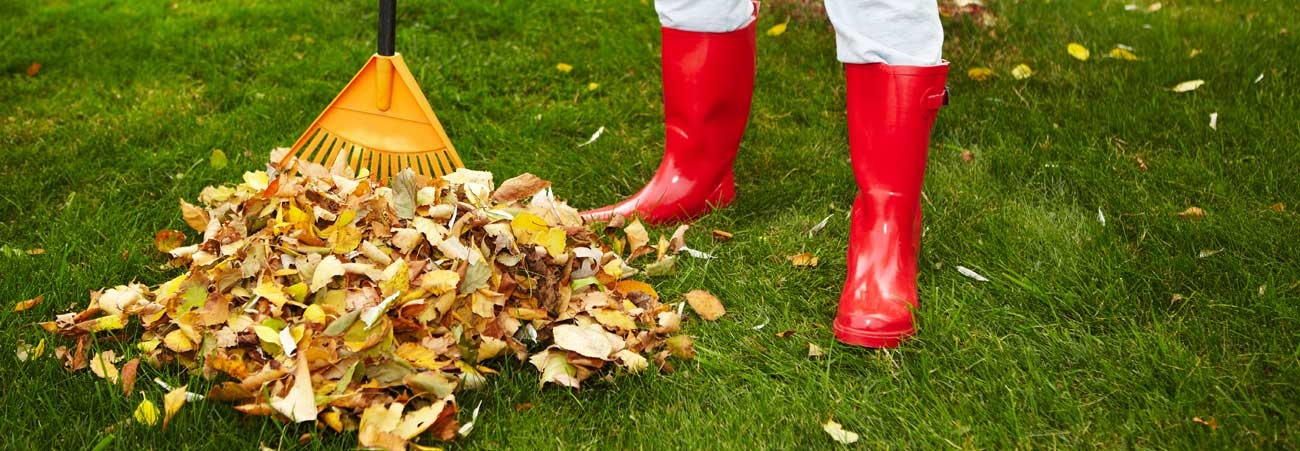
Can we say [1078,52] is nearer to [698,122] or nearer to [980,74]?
[980,74]

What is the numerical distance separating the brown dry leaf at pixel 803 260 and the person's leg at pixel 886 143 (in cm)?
16

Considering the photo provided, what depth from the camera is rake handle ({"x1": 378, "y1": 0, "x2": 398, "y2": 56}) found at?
77.6 inches

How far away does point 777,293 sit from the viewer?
1.85 metres

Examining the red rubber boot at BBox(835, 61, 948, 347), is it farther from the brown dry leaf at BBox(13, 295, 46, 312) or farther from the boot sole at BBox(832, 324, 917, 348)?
the brown dry leaf at BBox(13, 295, 46, 312)

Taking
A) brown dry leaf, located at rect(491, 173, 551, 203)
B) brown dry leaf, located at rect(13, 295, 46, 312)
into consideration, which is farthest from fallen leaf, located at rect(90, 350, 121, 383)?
brown dry leaf, located at rect(491, 173, 551, 203)

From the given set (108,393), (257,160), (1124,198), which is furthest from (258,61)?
(1124,198)

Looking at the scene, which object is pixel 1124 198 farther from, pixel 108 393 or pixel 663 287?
pixel 108 393

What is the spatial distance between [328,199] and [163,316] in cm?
34

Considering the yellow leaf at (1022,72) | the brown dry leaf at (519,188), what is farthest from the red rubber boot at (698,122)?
the yellow leaf at (1022,72)

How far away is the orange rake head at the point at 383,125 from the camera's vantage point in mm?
2037

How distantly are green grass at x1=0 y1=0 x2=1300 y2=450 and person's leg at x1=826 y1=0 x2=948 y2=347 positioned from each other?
6cm

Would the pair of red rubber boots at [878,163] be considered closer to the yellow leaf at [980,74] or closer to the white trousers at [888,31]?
the white trousers at [888,31]

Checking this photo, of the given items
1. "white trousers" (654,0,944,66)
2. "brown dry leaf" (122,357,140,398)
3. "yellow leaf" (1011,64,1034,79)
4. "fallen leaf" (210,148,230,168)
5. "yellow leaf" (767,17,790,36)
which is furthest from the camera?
"yellow leaf" (767,17,790,36)

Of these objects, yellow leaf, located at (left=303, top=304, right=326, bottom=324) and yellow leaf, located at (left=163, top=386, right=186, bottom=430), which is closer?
yellow leaf, located at (left=163, top=386, right=186, bottom=430)
